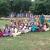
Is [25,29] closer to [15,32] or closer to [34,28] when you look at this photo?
[34,28]

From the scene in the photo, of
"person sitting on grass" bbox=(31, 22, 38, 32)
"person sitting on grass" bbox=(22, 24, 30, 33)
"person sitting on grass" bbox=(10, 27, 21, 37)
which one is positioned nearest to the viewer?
"person sitting on grass" bbox=(10, 27, 21, 37)

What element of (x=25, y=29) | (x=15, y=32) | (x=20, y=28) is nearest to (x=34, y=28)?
(x=25, y=29)

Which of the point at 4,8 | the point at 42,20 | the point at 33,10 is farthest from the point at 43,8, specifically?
the point at 42,20

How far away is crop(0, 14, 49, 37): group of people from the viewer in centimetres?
1266

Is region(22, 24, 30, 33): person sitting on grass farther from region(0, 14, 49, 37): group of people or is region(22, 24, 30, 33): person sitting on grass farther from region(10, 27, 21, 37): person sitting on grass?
region(10, 27, 21, 37): person sitting on grass

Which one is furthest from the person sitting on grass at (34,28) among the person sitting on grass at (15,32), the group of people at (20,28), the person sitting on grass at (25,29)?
the person sitting on grass at (15,32)

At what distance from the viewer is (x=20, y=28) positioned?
14.2 m

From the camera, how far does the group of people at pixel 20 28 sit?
498 inches

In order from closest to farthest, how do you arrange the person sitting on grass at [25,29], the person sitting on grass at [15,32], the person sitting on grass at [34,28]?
the person sitting on grass at [15,32]
the person sitting on grass at [25,29]
the person sitting on grass at [34,28]

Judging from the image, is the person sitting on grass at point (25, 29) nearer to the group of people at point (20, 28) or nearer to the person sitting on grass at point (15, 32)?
the group of people at point (20, 28)

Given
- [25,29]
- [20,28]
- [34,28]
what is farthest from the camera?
[34,28]

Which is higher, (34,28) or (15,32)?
(15,32)

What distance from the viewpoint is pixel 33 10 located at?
1804 inches

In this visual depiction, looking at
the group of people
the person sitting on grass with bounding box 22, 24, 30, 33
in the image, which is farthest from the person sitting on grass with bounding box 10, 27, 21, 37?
the person sitting on grass with bounding box 22, 24, 30, 33
